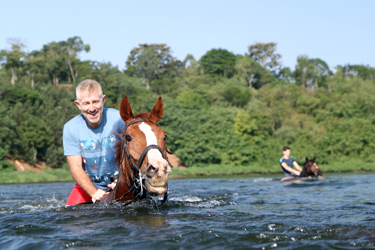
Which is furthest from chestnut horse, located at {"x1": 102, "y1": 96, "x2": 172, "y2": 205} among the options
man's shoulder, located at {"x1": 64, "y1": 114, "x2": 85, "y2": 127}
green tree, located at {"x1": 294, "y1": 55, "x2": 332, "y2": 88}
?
green tree, located at {"x1": 294, "y1": 55, "x2": 332, "y2": 88}

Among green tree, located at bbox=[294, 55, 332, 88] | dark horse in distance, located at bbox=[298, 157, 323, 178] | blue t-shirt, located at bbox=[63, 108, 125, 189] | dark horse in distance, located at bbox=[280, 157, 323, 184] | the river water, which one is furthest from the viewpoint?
green tree, located at bbox=[294, 55, 332, 88]

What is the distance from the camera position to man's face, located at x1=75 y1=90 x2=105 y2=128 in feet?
20.3

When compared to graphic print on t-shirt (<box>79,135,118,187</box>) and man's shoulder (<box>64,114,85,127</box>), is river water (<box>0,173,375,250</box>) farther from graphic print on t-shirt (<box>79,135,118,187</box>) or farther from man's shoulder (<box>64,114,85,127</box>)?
man's shoulder (<box>64,114,85,127</box>)

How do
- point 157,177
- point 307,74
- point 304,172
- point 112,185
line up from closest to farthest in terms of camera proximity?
point 157,177, point 112,185, point 304,172, point 307,74

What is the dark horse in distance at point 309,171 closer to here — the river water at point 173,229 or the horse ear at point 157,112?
the river water at point 173,229

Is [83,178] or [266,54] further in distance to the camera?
[266,54]

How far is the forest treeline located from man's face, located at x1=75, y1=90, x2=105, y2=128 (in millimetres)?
41781

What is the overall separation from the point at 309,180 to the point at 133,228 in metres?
15.6

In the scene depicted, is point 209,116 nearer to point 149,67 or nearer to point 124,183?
point 149,67

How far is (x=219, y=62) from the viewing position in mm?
113875

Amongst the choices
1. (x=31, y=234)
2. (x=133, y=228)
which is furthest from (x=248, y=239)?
(x=31, y=234)

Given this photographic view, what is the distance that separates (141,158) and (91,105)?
155 centimetres

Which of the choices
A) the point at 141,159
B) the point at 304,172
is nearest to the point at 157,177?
the point at 141,159

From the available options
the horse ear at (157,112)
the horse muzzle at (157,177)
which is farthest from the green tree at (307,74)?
the horse muzzle at (157,177)
